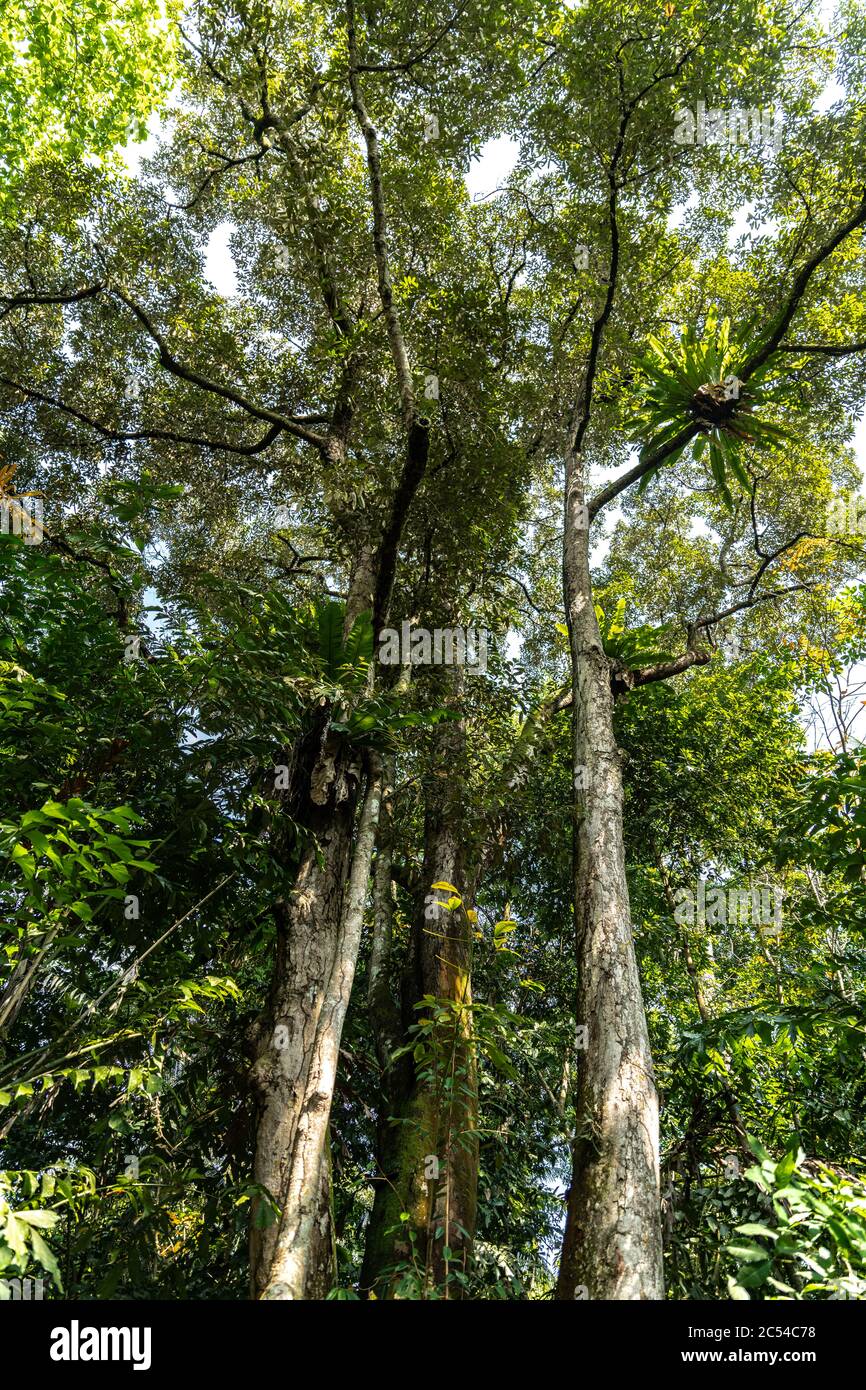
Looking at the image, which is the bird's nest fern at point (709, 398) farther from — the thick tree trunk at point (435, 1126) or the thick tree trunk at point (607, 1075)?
the thick tree trunk at point (435, 1126)

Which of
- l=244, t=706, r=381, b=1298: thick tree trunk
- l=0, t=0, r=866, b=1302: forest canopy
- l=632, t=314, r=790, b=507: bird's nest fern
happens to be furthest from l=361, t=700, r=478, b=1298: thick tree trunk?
l=632, t=314, r=790, b=507: bird's nest fern

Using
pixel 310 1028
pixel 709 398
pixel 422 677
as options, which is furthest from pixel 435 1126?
pixel 709 398

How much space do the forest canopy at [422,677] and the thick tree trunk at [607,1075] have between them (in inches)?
0.8

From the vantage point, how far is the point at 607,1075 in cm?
336

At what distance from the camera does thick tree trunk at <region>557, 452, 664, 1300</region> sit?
2.80 metres

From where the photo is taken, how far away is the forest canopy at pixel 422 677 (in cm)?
336

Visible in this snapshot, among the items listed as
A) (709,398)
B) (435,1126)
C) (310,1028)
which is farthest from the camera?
(709,398)

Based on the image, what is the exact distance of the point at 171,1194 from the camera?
315cm

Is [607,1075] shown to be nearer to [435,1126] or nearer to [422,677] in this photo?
[435,1126]

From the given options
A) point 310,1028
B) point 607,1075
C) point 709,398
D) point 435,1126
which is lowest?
point 435,1126

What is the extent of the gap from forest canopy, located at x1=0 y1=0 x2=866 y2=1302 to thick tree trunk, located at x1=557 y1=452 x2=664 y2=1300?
0.07 ft

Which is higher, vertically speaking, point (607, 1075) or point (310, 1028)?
point (310, 1028)

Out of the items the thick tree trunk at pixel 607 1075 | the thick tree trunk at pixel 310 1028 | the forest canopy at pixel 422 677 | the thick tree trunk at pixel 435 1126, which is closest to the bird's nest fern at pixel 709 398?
the forest canopy at pixel 422 677

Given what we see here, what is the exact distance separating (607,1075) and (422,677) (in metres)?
3.85
